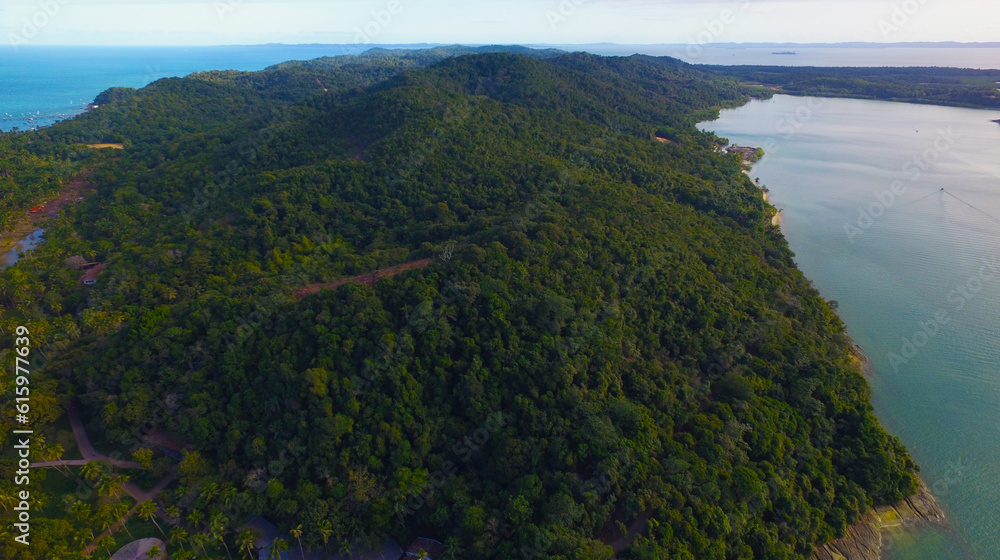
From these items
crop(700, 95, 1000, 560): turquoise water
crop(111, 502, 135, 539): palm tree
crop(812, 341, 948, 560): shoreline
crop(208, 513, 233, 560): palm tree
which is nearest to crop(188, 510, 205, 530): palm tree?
crop(208, 513, 233, 560): palm tree

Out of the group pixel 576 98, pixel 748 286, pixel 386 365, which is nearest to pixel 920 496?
pixel 748 286

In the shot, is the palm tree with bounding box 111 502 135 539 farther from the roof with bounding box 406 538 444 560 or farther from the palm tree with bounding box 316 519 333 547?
the roof with bounding box 406 538 444 560

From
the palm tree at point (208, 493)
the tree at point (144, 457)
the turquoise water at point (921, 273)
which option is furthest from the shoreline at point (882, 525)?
the tree at point (144, 457)

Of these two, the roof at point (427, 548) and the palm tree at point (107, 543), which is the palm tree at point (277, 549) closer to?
the roof at point (427, 548)

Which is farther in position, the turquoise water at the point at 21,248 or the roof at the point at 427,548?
the turquoise water at the point at 21,248

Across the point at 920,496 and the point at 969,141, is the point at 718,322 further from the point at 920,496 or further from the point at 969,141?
the point at 969,141
